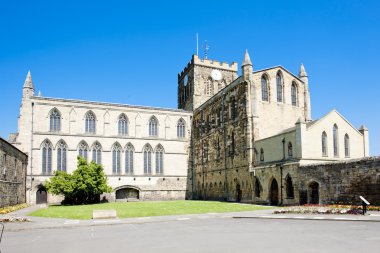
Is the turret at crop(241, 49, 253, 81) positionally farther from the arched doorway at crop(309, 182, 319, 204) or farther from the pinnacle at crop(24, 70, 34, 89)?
the pinnacle at crop(24, 70, 34, 89)

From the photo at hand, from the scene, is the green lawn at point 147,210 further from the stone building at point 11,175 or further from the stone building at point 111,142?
the stone building at point 111,142

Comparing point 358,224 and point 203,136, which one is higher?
point 203,136

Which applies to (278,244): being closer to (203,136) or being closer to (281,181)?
(281,181)

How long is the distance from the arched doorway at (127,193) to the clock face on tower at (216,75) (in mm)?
22273

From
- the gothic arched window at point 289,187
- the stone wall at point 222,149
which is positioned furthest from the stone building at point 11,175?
the gothic arched window at point 289,187

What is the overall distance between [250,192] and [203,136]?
51.8 ft

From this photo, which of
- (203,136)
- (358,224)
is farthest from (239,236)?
(203,136)

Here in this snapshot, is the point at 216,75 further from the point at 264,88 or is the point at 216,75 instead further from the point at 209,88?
the point at 264,88

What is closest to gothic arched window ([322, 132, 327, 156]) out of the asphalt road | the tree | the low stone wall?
the low stone wall

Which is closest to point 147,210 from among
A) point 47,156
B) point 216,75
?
point 47,156

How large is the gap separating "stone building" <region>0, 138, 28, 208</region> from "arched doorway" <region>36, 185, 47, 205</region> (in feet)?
8.30

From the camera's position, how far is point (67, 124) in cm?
4812

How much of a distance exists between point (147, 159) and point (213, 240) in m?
39.9

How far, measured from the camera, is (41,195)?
150ft
